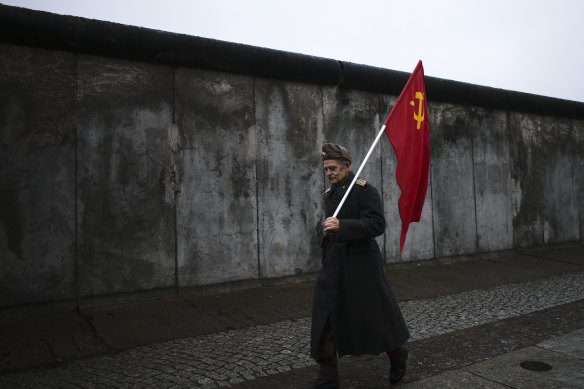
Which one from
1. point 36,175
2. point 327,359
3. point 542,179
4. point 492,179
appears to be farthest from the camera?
point 542,179

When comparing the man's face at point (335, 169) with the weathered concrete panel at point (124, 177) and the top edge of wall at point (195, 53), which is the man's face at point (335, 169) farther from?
the top edge of wall at point (195, 53)

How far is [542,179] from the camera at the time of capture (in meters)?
9.06

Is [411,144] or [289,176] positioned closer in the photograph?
[411,144]

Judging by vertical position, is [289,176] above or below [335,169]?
above

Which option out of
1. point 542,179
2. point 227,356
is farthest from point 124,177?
point 542,179

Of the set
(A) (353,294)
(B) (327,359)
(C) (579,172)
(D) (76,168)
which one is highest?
(C) (579,172)

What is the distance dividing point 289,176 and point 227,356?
10.1 ft

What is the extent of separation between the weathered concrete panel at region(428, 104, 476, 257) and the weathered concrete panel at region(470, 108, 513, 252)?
0.63ft

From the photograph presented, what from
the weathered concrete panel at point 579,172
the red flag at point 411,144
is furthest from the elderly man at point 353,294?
the weathered concrete panel at point 579,172

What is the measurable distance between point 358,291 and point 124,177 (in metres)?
3.31

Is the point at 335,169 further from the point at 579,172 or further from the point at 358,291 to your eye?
the point at 579,172

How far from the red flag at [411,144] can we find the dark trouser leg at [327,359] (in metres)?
1.00

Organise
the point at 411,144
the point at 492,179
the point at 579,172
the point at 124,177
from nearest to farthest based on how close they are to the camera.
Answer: the point at 411,144, the point at 124,177, the point at 492,179, the point at 579,172

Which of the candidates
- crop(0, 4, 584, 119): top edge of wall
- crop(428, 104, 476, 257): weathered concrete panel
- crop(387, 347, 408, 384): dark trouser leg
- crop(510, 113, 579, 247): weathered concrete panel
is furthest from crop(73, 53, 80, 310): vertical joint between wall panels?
crop(510, 113, 579, 247): weathered concrete panel
